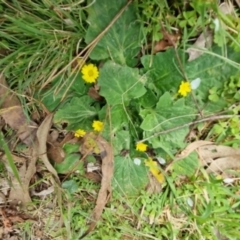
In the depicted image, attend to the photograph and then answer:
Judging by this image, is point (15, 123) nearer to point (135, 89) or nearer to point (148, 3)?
A: point (135, 89)

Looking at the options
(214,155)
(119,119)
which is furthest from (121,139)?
(214,155)

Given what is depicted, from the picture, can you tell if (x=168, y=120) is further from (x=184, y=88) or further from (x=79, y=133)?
(x=79, y=133)

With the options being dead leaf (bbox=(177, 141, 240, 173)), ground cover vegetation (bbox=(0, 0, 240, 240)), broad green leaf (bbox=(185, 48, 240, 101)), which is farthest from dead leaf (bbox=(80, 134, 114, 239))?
broad green leaf (bbox=(185, 48, 240, 101))

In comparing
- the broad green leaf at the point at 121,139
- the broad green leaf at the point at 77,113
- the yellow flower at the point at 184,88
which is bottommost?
the broad green leaf at the point at 121,139

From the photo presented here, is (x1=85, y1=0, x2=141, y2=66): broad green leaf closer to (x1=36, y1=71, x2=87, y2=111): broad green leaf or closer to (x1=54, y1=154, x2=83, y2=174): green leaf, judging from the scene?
(x1=36, y1=71, x2=87, y2=111): broad green leaf

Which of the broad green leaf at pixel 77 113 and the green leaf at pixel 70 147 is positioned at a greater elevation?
the broad green leaf at pixel 77 113

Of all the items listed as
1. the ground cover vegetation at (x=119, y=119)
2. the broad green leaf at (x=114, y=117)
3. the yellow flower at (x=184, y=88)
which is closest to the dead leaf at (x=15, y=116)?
the ground cover vegetation at (x=119, y=119)

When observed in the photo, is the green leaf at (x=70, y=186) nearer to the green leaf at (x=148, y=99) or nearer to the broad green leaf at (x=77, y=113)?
the broad green leaf at (x=77, y=113)
